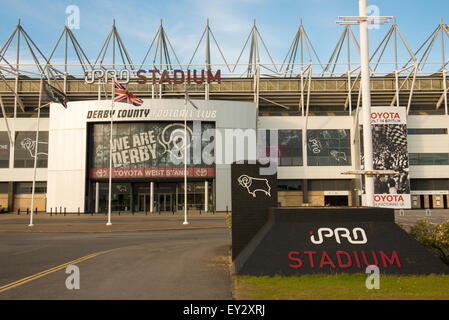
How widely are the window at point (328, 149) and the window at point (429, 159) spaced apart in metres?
10.1

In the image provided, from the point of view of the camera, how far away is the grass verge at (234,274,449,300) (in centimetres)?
896

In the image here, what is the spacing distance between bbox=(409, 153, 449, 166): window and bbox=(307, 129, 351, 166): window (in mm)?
10096

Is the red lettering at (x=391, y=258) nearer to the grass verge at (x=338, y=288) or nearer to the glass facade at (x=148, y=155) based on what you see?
the grass verge at (x=338, y=288)

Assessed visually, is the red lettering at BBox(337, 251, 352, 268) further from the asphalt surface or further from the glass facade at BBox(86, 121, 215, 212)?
the glass facade at BBox(86, 121, 215, 212)

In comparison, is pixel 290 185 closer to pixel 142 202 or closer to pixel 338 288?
pixel 142 202

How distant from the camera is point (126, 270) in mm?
12898

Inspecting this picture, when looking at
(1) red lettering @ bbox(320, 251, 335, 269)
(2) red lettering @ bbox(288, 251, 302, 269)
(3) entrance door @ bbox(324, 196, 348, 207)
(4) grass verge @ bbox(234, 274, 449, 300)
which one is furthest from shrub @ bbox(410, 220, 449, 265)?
(3) entrance door @ bbox(324, 196, 348, 207)

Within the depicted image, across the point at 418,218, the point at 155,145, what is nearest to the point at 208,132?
the point at 155,145

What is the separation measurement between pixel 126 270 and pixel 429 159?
56.9 metres

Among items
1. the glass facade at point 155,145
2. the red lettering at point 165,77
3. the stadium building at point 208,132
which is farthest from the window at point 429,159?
the red lettering at point 165,77

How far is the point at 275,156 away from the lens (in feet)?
187

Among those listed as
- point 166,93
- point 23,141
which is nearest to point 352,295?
point 166,93

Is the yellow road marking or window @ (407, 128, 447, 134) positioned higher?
window @ (407, 128, 447, 134)
